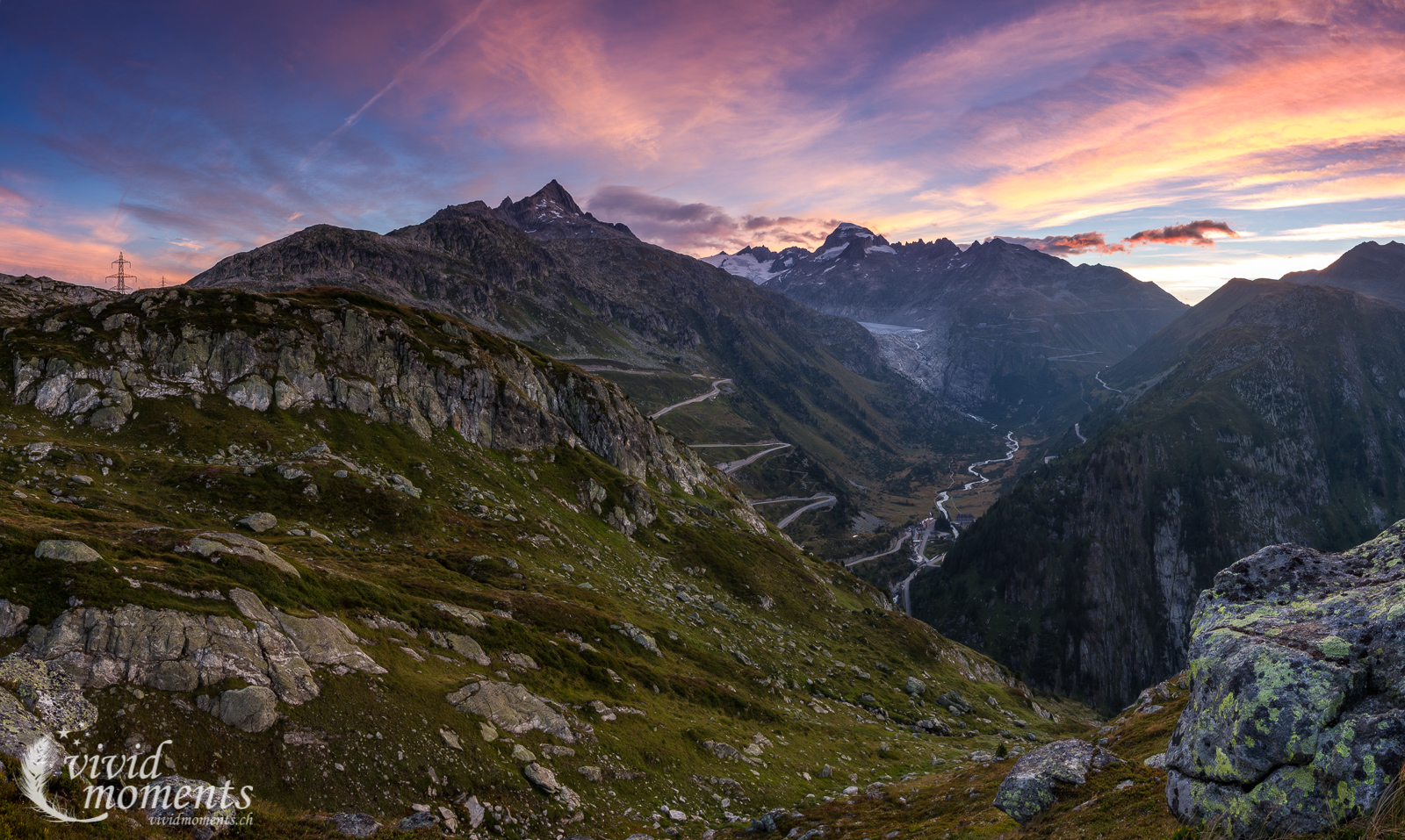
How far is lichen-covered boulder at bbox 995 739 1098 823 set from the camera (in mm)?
21844

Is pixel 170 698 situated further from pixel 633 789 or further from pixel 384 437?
pixel 384 437

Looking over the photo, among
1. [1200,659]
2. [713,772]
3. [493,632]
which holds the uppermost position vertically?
[1200,659]

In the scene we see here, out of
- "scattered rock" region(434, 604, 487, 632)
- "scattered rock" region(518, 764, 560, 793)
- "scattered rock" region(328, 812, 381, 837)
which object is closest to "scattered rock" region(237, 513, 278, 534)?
"scattered rock" region(434, 604, 487, 632)

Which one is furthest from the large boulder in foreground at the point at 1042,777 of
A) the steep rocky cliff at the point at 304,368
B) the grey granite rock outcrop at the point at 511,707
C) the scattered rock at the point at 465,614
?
the steep rocky cliff at the point at 304,368

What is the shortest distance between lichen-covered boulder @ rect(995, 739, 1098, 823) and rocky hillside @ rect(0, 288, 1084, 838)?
15.0m

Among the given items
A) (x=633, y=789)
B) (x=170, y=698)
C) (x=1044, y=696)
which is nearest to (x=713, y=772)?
(x=633, y=789)

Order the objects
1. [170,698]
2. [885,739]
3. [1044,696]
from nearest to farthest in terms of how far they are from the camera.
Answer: [170,698], [885,739], [1044,696]

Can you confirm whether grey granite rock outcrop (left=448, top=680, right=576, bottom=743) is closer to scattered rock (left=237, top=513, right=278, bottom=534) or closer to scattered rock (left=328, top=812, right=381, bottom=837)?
scattered rock (left=328, top=812, right=381, bottom=837)

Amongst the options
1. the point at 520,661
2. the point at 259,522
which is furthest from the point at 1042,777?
the point at 259,522

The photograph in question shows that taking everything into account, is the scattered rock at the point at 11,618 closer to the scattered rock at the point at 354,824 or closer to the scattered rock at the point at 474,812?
the scattered rock at the point at 354,824

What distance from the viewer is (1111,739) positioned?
3219cm

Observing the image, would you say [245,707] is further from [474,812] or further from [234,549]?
[234,549]

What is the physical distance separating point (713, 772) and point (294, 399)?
68.9 meters

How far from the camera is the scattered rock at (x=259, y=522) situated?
45.8 metres
